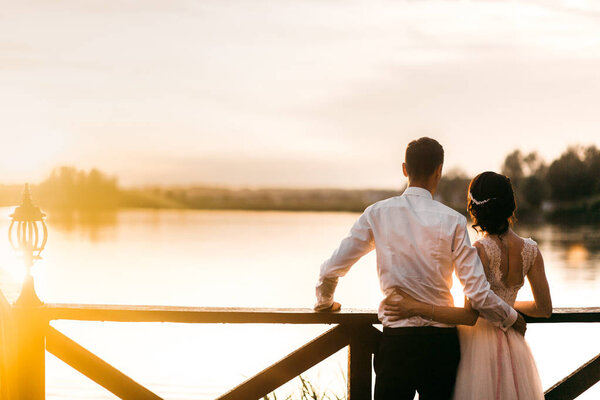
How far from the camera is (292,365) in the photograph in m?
2.70

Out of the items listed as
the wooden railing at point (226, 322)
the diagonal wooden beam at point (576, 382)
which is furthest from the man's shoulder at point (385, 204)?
the diagonal wooden beam at point (576, 382)

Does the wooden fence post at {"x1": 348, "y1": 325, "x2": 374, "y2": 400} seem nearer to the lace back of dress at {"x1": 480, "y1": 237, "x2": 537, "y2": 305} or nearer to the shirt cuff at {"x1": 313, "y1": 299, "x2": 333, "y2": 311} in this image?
the shirt cuff at {"x1": 313, "y1": 299, "x2": 333, "y2": 311}

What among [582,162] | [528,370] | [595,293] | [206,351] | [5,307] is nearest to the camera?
[528,370]

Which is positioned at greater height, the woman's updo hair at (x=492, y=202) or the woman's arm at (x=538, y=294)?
the woman's updo hair at (x=492, y=202)

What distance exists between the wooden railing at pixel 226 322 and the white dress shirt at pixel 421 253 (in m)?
0.28

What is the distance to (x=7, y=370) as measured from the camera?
2.83 meters

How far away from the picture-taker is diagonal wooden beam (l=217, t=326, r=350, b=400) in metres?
2.70

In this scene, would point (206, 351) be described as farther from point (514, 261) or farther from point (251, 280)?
point (251, 280)

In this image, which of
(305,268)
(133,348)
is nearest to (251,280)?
(305,268)

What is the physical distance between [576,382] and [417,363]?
90 centimetres

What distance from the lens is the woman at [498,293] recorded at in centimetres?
251

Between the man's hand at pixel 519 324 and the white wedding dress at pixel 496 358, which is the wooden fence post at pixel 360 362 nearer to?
the white wedding dress at pixel 496 358

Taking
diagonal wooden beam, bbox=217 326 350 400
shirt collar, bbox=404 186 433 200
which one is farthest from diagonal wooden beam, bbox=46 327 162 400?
shirt collar, bbox=404 186 433 200

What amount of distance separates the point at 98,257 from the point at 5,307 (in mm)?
41329
